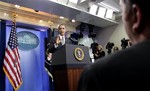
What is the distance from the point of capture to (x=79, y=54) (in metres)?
2.89

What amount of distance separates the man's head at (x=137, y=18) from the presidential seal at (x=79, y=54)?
7.60 feet

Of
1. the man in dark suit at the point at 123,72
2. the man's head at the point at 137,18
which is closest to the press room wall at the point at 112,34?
the man's head at the point at 137,18

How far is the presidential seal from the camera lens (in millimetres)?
2827

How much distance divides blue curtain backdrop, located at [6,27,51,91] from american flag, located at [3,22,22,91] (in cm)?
27

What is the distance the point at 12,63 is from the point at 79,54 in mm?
1790

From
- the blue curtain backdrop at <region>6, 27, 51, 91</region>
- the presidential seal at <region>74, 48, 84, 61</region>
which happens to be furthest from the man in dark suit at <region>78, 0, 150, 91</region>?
the blue curtain backdrop at <region>6, 27, 51, 91</region>

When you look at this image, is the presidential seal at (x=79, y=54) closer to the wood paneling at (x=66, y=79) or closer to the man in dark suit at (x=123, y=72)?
the wood paneling at (x=66, y=79)

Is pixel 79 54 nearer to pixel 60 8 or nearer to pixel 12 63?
pixel 60 8

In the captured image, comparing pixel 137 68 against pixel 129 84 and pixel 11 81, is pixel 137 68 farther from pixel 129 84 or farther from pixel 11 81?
pixel 11 81

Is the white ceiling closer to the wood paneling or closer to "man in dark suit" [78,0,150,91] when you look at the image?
the wood paneling

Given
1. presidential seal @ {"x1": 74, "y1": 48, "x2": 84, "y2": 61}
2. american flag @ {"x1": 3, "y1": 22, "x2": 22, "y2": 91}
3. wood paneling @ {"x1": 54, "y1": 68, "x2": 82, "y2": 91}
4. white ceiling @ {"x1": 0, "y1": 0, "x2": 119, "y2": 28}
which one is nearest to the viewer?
wood paneling @ {"x1": 54, "y1": 68, "x2": 82, "y2": 91}

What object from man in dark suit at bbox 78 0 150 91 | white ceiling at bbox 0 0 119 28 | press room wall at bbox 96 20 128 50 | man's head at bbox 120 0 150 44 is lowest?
man in dark suit at bbox 78 0 150 91

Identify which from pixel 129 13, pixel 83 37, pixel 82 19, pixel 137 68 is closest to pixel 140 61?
pixel 137 68

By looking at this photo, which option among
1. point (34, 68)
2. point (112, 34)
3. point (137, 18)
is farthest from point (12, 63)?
point (137, 18)
